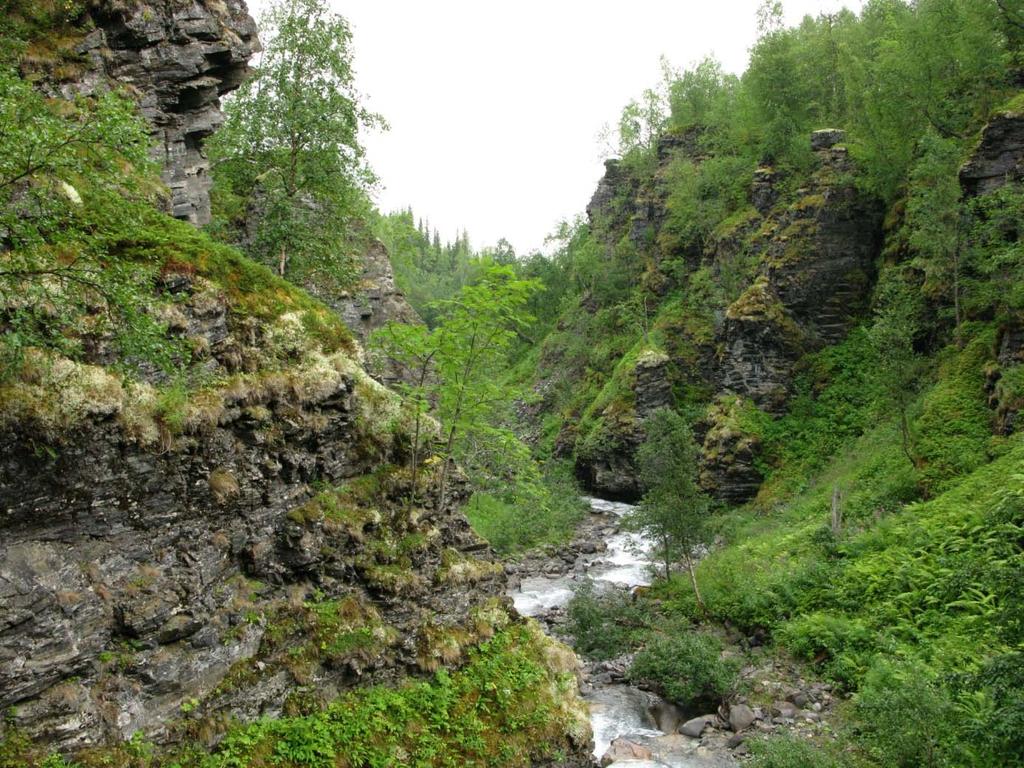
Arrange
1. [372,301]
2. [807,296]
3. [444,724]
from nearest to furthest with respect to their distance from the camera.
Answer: [444,724], [372,301], [807,296]

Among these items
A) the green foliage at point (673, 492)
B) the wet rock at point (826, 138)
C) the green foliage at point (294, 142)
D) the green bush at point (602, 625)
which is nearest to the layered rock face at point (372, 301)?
the green foliage at point (294, 142)

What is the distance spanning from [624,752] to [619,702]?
Answer: 303 cm

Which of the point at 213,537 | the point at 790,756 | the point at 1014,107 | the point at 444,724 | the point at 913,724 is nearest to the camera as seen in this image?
the point at 213,537

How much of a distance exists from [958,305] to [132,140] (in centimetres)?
3363

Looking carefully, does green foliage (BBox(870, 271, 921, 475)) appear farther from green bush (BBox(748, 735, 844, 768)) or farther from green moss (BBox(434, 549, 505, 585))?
green moss (BBox(434, 549, 505, 585))

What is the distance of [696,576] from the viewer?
86.3ft

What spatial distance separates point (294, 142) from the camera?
2062 cm

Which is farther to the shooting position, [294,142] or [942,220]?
[942,220]

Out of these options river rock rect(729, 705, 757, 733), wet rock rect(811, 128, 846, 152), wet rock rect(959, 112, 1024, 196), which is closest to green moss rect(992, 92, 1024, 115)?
wet rock rect(959, 112, 1024, 196)

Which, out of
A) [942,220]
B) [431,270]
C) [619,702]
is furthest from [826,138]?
[431,270]

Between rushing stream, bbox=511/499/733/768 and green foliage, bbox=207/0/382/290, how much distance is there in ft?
56.6

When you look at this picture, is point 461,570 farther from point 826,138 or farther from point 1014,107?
point 826,138

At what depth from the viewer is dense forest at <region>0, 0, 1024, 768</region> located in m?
8.54

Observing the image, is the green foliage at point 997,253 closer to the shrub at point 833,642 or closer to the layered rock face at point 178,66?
the shrub at point 833,642
